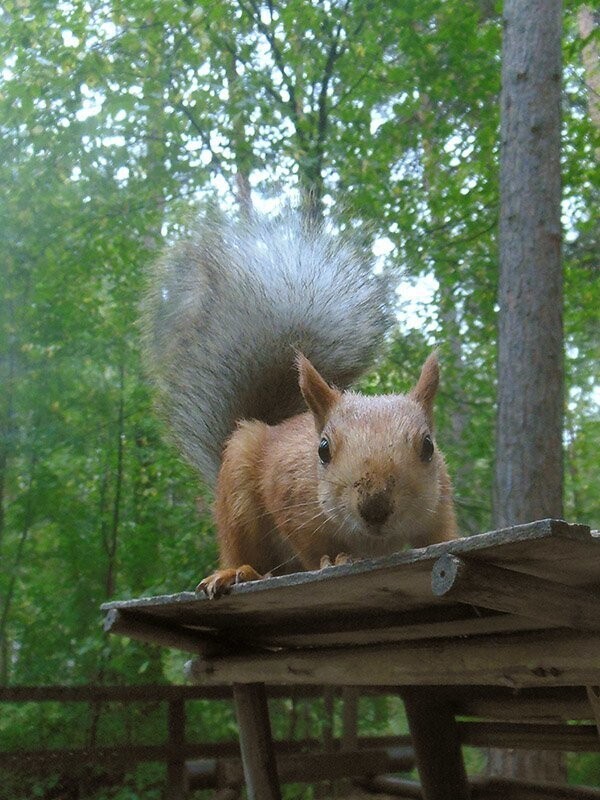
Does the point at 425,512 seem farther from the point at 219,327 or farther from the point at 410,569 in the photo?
the point at 219,327

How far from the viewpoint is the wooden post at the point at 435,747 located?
2652 millimetres

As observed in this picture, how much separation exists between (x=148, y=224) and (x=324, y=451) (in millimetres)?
4194

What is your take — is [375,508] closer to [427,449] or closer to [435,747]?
[427,449]

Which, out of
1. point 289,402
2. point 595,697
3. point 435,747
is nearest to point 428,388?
point 595,697

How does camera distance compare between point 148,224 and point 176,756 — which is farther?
point 148,224

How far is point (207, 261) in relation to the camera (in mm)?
3004

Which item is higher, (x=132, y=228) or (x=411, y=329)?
(x=132, y=228)

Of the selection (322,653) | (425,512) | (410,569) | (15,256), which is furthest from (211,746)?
(410,569)

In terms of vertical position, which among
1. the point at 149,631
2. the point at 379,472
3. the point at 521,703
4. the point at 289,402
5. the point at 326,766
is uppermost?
the point at 289,402

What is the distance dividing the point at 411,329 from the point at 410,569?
4.18 meters

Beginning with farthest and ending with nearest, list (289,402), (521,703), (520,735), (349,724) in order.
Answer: (349,724)
(520,735)
(289,402)
(521,703)

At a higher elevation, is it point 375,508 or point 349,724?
point 375,508

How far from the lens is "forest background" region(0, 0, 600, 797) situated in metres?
5.25

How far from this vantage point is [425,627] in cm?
183
